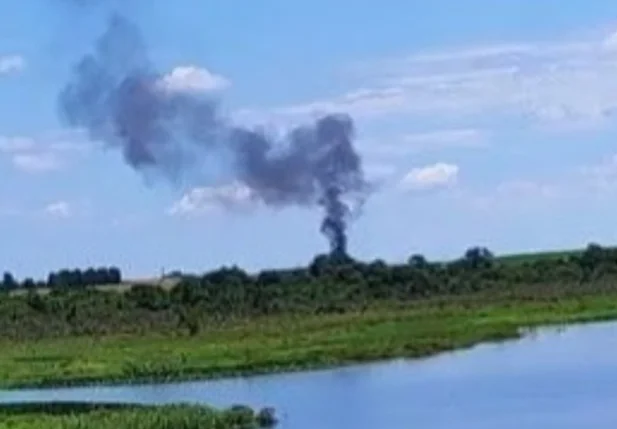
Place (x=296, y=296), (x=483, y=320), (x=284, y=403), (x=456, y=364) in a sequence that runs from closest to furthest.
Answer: (x=284, y=403), (x=456, y=364), (x=483, y=320), (x=296, y=296)

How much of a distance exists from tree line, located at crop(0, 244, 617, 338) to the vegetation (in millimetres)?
127

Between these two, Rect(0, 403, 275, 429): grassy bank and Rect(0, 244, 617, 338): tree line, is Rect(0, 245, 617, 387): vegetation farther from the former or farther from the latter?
Rect(0, 403, 275, 429): grassy bank

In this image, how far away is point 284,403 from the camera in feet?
173

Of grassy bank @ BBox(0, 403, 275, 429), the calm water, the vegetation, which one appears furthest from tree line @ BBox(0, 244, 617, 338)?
grassy bank @ BBox(0, 403, 275, 429)

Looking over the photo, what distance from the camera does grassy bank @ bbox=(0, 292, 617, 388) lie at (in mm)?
65125

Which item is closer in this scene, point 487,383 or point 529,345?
point 487,383

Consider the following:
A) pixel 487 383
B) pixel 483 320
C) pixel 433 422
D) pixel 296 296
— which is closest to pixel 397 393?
pixel 487 383

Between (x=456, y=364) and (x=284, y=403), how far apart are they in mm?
11809

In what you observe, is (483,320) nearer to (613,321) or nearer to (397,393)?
(613,321)

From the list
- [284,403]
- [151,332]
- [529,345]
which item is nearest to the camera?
[284,403]

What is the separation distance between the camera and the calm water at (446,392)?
47.5 meters

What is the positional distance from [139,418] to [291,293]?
168 feet

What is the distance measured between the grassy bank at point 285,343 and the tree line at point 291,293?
316 centimetres

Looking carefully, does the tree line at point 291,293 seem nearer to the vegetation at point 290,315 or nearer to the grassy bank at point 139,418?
the vegetation at point 290,315
